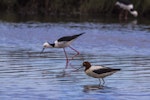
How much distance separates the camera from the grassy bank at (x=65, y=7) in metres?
27.0

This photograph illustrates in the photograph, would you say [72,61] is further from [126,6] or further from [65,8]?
[65,8]

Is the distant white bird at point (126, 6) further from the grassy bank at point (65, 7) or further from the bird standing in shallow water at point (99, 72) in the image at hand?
the bird standing in shallow water at point (99, 72)

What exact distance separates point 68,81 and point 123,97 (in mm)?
1945

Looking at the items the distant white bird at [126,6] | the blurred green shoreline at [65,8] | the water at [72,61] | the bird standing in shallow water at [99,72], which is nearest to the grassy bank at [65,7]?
the blurred green shoreline at [65,8]

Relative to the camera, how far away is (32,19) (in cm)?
2611

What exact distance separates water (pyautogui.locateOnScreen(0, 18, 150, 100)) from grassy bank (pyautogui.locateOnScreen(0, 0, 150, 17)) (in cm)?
257

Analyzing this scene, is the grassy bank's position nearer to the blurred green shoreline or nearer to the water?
the blurred green shoreline

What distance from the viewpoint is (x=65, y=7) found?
92.1ft

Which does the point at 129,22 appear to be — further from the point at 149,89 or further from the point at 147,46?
the point at 149,89

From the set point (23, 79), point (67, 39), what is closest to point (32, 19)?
point (67, 39)

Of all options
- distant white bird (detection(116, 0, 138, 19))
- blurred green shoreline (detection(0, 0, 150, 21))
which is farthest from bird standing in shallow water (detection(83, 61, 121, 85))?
blurred green shoreline (detection(0, 0, 150, 21))

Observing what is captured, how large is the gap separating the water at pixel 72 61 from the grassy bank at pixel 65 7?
257 cm

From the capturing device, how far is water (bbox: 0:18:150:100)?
10375 mm

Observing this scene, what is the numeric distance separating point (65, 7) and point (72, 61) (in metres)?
13.4
